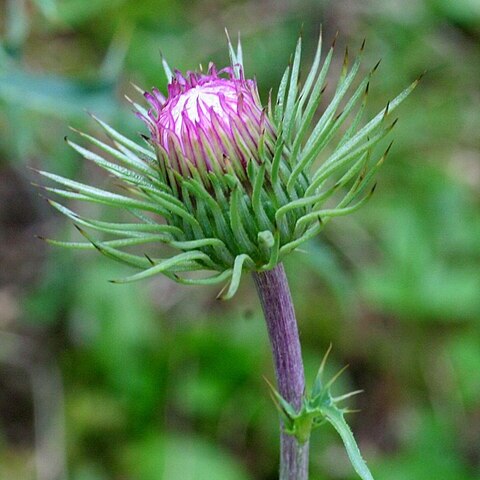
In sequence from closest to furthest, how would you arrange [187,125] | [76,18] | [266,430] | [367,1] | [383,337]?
[187,125] < [266,430] < [383,337] < [76,18] < [367,1]

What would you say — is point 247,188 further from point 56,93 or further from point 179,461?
point 179,461

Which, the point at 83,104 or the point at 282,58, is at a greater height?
the point at 282,58

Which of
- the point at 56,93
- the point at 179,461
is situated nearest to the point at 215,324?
the point at 179,461

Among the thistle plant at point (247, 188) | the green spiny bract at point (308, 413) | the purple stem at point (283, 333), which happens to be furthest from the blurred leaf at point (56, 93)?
the green spiny bract at point (308, 413)

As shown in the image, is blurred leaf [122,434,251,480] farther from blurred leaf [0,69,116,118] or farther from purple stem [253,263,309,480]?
purple stem [253,263,309,480]

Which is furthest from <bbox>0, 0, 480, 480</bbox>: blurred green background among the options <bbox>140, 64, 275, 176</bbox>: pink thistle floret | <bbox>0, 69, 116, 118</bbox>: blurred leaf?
<bbox>140, 64, 275, 176</bbox>: pink thistle floret

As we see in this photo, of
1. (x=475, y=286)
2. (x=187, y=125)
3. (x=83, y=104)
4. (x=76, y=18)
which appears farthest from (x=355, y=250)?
(x=187, y=125)

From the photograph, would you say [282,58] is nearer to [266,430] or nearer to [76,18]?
[76,18]
